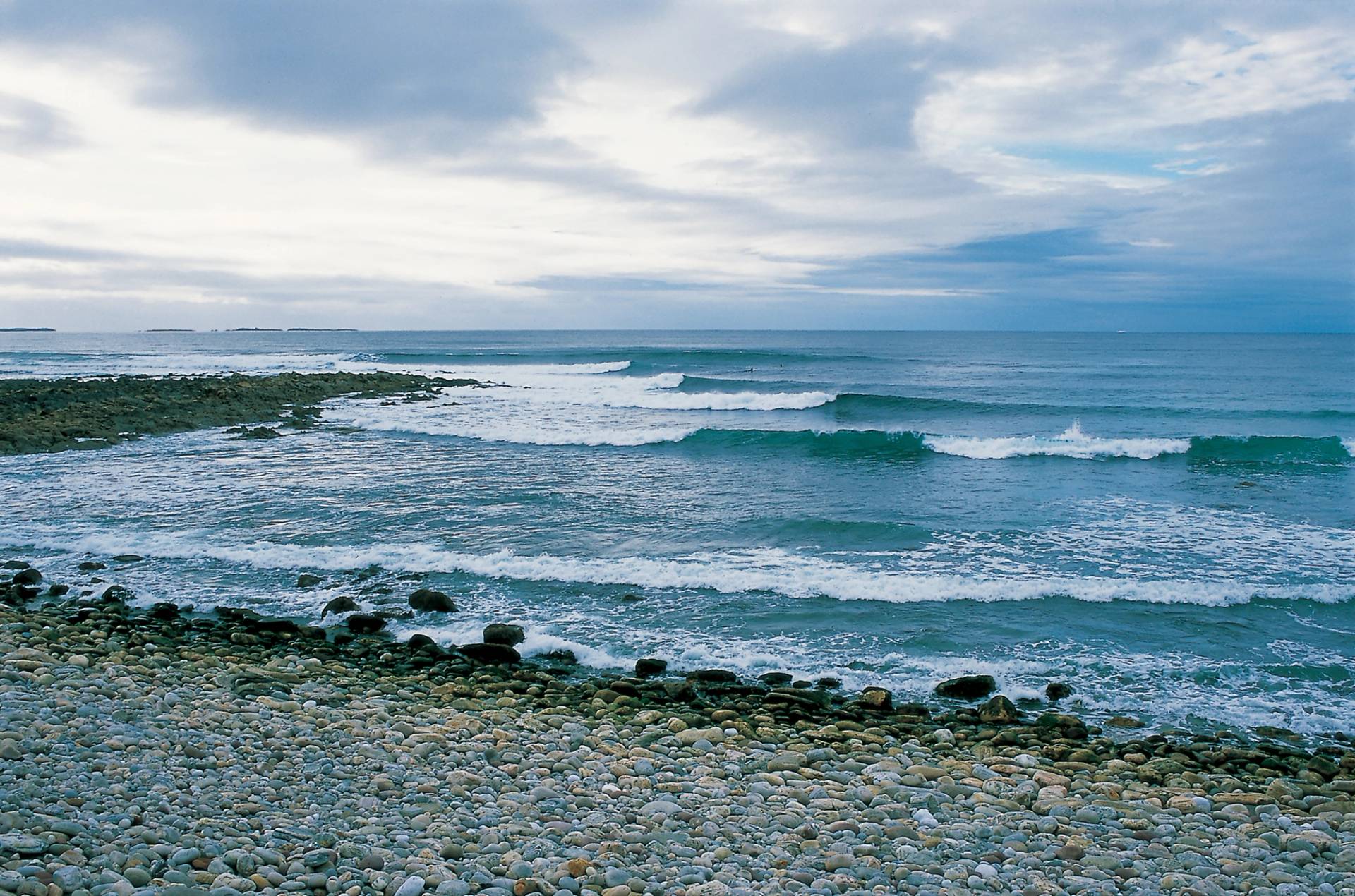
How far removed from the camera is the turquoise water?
334 inches

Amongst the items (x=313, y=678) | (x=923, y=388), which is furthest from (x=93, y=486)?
(x=923, y=388)

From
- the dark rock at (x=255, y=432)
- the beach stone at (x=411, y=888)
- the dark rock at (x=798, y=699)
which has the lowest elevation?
the dark rock at (x=798, y=699)

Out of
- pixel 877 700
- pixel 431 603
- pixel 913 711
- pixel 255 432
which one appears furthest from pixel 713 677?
pixel 255 432

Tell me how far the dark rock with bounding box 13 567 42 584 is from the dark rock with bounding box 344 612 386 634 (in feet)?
14.2

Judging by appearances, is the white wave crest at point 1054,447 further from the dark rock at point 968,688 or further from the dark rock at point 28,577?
the dark rock at point 28,577

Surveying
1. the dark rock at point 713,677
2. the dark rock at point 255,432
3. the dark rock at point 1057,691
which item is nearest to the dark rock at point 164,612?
the dark rock at point 713,677

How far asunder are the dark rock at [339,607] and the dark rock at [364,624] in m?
0.46

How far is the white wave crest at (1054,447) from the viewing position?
71.4 ft

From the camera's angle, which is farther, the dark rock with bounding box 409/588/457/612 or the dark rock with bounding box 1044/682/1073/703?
the dark rock with bounding box 409/588/457/612

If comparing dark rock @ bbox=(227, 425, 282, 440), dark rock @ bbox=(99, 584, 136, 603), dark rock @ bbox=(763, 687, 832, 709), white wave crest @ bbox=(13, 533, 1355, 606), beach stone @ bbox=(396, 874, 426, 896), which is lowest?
dark rock @ bbox=(763, 687, 832, 709)

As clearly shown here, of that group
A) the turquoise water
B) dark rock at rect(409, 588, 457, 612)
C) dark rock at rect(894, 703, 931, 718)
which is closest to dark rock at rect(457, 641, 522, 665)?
the turquoise water

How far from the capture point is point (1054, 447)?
22.2 metres

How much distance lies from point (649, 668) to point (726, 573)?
3.32 meters

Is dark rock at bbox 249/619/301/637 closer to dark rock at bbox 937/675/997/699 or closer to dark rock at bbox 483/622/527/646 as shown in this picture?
dark rock at bbox 483/622/527/646
